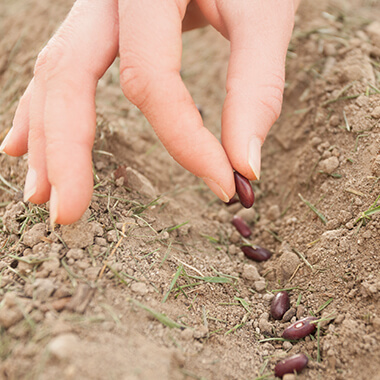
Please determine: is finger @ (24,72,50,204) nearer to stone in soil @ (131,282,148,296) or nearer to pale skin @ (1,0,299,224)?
pale skin @ (1,0,299,224)

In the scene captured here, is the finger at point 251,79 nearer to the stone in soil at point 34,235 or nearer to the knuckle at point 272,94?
the knuckle at point 272,94

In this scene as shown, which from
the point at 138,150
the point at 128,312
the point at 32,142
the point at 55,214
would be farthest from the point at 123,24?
the point at 128,312

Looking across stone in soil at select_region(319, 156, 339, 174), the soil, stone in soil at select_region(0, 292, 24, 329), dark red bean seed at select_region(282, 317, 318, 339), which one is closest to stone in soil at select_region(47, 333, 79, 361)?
the soil

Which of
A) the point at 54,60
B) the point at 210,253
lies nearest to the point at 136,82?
the point at 54,60

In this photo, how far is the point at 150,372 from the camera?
4.88 ft

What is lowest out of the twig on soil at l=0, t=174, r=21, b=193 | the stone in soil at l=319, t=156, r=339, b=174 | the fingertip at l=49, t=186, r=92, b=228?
the stone in soil at l=319, t=156, r=339, b=174

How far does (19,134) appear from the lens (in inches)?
88.6

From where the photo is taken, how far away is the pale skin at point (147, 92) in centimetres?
191

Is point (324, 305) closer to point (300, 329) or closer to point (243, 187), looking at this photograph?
point (300, 329)

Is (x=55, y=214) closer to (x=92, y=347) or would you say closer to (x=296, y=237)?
(x=92, y=347)

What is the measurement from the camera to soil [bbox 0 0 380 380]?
1610 millimetres

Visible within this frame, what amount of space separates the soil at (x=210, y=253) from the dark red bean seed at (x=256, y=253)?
0.05 meters

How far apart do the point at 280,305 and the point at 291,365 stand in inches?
13.7

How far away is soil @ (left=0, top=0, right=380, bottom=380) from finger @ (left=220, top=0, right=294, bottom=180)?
0.57 metres
